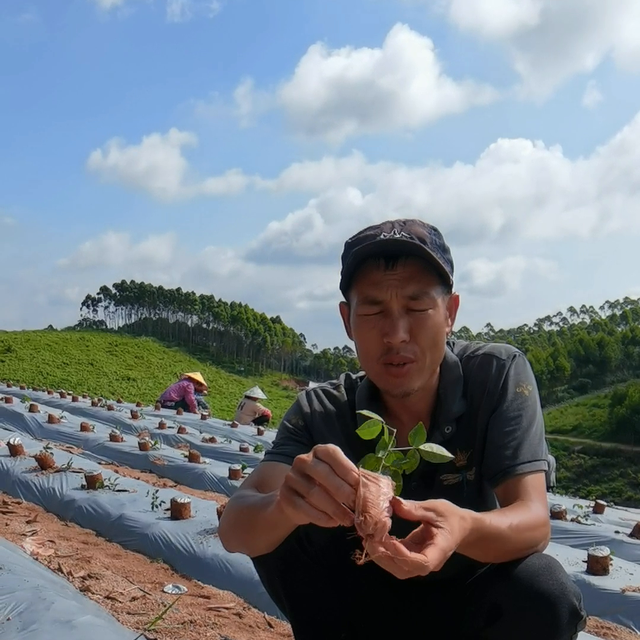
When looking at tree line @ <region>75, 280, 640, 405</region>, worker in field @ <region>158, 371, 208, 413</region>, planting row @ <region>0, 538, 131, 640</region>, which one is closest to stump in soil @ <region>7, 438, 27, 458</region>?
planting row @ <region>0, 538, 131, 640</region>

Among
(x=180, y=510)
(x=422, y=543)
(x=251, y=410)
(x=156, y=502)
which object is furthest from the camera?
(x=251, y=410)

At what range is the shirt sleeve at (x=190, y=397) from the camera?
10.5 m

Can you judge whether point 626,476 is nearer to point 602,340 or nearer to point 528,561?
point 602,340

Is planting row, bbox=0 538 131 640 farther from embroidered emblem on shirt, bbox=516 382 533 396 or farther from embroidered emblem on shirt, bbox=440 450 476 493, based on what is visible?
embroidered emblem on shirt, bbox=516 382 533 396

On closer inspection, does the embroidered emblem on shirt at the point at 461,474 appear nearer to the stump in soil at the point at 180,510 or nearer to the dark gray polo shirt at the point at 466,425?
the dark gray polo shirt at the point at 466,425

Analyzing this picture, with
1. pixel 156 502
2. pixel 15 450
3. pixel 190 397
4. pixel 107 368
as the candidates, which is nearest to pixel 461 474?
pixel 156 502

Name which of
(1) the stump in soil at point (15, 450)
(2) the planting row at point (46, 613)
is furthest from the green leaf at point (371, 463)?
(1) the stump in soil at point (15, 450)

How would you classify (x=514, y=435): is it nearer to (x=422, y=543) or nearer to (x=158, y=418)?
(x=422, y=543)

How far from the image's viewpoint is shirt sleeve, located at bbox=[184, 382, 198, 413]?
34.4 feet

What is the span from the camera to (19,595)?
2244 millimetres

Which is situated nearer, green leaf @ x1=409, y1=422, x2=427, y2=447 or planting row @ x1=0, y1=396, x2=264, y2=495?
green leaf @ x1=409, y1=422, x2=427, y2=447

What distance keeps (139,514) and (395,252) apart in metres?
2.98

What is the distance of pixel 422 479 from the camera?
166 centimetres

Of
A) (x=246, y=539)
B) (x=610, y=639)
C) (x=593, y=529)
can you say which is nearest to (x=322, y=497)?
(x=246, y=539)
